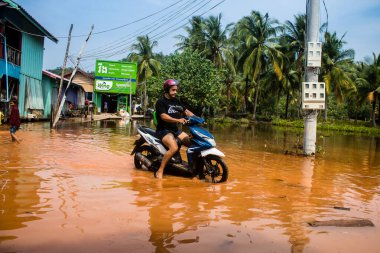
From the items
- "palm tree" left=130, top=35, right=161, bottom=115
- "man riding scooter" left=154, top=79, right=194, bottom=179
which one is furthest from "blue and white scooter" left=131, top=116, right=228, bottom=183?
"palm tree" left=130, top=35, right=161, bottom=115

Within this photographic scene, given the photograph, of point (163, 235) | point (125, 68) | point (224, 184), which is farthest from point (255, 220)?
point (125, 68)

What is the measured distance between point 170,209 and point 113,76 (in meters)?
34.6

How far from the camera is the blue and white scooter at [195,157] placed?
19.8 ft

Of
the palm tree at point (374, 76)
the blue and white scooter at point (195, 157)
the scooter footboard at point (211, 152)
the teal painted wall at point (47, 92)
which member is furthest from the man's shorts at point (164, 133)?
the palm tree at point (374, 76)

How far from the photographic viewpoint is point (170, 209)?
14.0ft

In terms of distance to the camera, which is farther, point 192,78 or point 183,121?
point 192,78

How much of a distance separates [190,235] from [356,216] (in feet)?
7.45

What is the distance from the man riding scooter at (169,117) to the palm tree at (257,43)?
34.7 m

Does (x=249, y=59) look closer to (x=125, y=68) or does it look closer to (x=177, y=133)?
(x=125, y=68)

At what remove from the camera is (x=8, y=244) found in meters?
2.94

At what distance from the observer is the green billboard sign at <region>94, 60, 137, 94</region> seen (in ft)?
122

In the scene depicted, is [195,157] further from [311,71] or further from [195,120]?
[311,71]

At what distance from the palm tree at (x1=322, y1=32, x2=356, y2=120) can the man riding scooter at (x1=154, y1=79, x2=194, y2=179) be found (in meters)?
35.7

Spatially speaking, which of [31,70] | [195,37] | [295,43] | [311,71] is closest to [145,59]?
[195,37]
